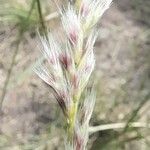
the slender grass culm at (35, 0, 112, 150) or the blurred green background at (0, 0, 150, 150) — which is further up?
the slender grass culm at (35, 0, 112, 150)

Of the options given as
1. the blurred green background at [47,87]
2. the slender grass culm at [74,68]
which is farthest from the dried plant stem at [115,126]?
the slender grass culm at [74,68]

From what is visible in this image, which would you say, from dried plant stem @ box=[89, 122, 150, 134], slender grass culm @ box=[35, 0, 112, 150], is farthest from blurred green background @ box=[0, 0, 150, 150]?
slender grass culm @ box=[35, 0, 112, 150]

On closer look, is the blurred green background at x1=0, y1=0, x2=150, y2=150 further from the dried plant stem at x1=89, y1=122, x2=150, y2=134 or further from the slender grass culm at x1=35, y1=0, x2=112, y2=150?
the slender grass culm at x1=35, y1=0, x2=112, y2=150

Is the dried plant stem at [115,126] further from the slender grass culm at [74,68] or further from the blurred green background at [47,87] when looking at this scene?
the slender grass culm at [74,68]

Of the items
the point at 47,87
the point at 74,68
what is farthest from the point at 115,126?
the point at 74,68

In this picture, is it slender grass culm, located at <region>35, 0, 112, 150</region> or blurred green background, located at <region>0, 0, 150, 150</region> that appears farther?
blurred green background, located at <region>0, 0, 150, 150</region>

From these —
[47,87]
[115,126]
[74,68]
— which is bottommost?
[115,126]

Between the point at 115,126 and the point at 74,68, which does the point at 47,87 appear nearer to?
the point at 115,126
